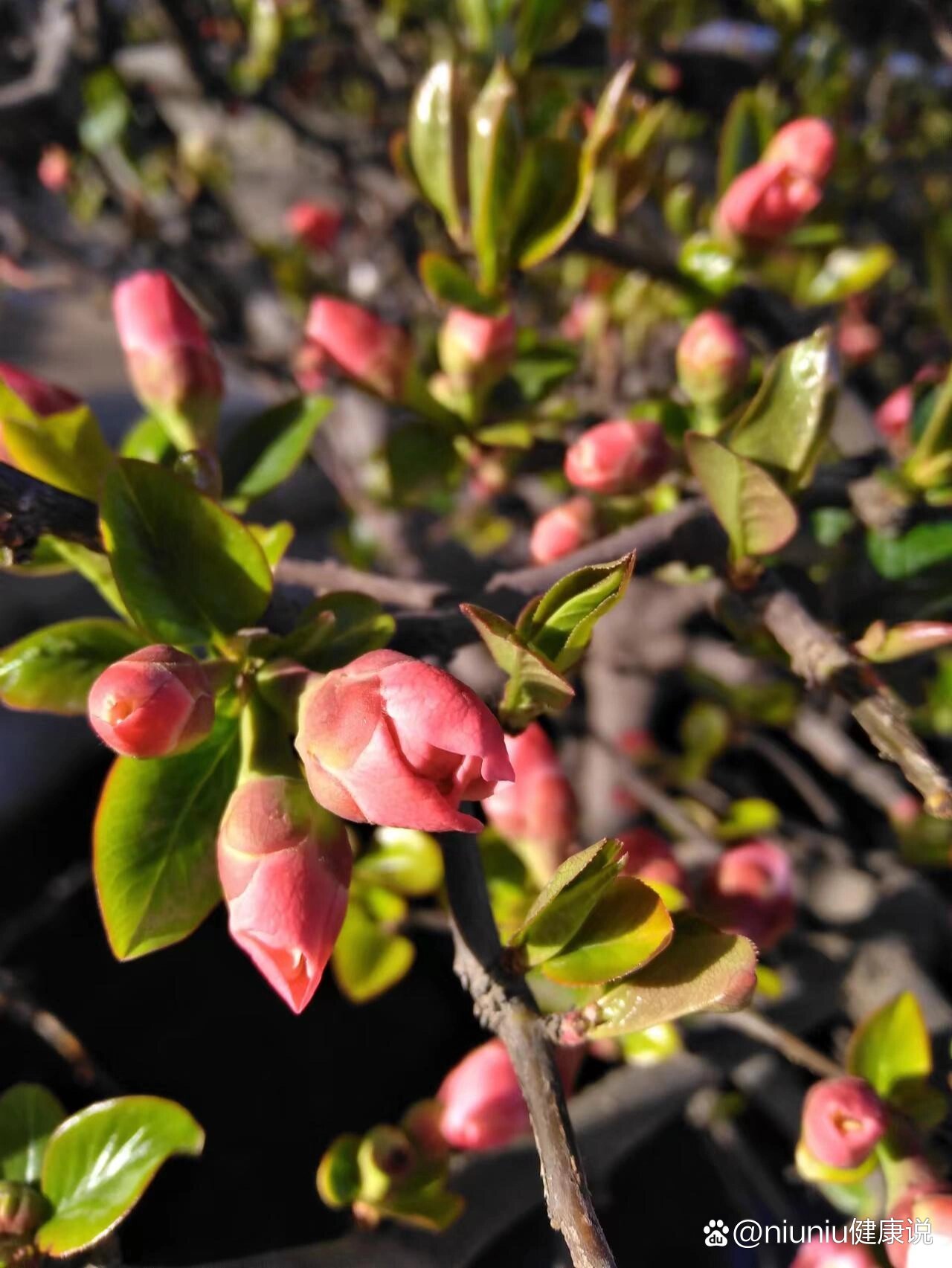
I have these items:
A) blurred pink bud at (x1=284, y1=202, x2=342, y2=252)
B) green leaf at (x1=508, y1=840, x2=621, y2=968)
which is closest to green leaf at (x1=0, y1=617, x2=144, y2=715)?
green leaf at (x1=508, y1=840, x2=621, y2=968)

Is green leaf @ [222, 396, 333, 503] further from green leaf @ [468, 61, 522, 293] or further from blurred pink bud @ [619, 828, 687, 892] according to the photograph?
blurred pink bud @ [619, 828, 687, 892]

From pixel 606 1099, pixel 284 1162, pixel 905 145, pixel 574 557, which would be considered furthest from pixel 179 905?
pixel 905 145

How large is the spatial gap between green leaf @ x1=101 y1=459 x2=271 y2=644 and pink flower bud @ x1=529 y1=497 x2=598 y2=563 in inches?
9.7

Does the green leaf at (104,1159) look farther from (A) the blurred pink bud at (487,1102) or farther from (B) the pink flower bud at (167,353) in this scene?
(B) the pink flower bud at (167,353)

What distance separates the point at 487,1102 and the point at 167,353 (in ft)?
1.57

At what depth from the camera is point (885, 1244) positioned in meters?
0.47

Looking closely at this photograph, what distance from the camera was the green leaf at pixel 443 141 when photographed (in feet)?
1.74

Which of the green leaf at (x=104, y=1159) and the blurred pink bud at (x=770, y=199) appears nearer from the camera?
the green leaf at (x=104, y=1159)

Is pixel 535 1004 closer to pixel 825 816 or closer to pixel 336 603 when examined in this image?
pixel 336 603

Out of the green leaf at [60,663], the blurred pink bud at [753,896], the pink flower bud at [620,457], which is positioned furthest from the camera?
the blurred pink bud at [753,896]

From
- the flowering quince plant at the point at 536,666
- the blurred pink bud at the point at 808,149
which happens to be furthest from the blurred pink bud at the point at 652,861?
the blurred pink bud at the point at 808,149

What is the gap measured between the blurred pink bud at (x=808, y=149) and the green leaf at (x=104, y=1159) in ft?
2.20

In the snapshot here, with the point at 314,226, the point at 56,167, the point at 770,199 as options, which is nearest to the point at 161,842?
the point at 770,199

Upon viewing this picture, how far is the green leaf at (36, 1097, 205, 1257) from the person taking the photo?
1.30 ft
